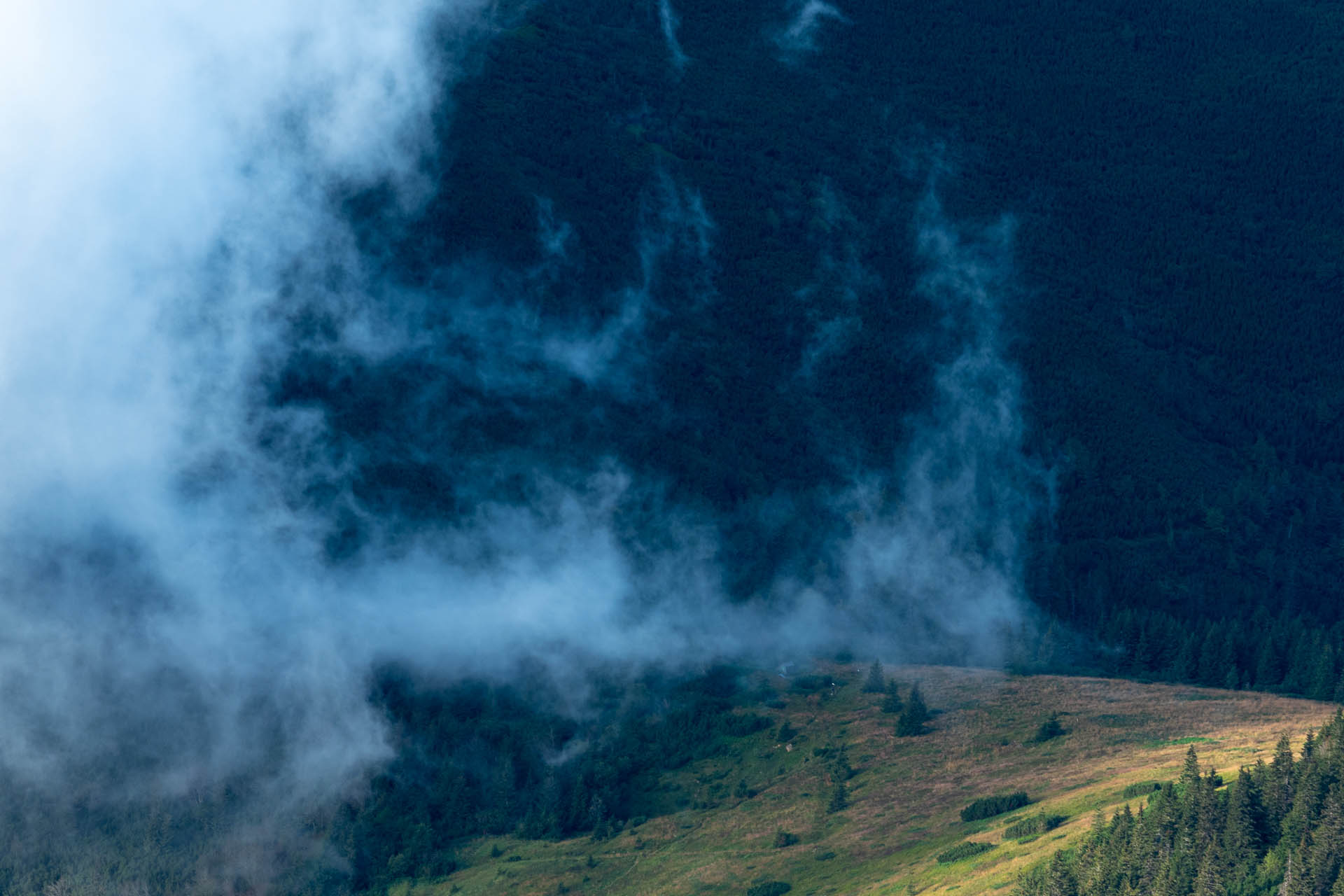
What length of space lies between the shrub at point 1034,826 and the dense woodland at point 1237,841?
20478 millimetres

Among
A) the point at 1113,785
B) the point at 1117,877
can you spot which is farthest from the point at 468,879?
the point at 1117,877

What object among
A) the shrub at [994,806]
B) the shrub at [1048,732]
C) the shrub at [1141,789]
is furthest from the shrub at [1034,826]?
the shrub at [1048,732]

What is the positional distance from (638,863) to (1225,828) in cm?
7671

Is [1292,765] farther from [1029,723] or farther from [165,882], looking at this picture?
[165,882]

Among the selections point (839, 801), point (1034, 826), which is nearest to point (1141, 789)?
point (1034, 826)

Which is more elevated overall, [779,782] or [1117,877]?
[779,782]

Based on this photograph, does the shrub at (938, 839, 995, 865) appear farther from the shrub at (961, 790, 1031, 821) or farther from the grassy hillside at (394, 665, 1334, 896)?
the shrub at (961, 790, 1031, 821)

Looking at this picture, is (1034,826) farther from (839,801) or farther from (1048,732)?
(1048,732)

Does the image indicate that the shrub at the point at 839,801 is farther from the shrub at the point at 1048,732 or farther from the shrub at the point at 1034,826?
the shrub at the point at 1034,826

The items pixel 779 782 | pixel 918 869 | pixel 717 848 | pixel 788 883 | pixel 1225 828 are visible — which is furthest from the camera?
pixel 779 782

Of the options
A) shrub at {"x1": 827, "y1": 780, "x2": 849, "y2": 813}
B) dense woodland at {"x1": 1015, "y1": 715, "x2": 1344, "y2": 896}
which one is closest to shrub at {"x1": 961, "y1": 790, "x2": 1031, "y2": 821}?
shrub at {"x1": 827, "y1": 780, "x2": 849, "y2": 813}

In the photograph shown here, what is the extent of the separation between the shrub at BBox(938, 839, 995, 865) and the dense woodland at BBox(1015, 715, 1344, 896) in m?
21.9

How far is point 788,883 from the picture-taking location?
564ft

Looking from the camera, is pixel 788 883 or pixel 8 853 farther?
pixel 8 853
